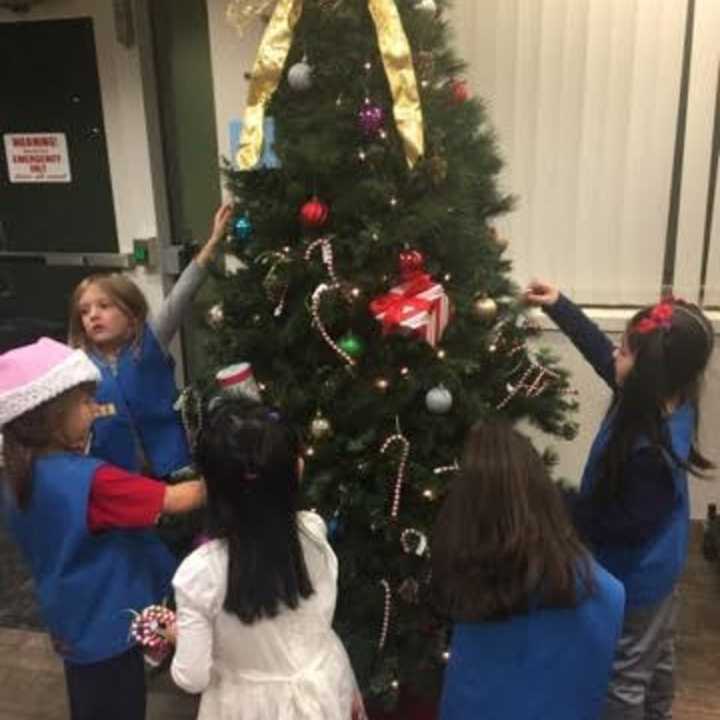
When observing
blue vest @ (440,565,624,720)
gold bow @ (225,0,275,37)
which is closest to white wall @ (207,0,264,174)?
gold bow @ (225,0,275,37)

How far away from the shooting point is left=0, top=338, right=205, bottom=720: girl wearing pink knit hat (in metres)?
1.51

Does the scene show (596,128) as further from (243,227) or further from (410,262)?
(243,227)

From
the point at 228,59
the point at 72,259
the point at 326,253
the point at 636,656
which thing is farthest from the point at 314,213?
the point at 72,259

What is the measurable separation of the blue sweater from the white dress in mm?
621

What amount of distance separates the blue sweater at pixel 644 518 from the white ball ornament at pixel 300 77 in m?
0.98

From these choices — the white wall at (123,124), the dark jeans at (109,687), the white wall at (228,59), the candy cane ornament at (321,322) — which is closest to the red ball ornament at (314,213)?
the candy cane ornament at (321,322)

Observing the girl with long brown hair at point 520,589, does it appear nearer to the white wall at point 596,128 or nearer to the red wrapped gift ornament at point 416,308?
the red wrapped gift ornament at point 416,308

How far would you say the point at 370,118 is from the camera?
1.73 meters

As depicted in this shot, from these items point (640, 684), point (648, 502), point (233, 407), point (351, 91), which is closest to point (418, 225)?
point (351, 91)

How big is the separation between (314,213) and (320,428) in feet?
1.61

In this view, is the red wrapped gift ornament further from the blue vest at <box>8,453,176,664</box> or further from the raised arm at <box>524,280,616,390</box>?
the blue vest at <box>8,453,176,664</box>

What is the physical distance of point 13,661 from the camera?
2.51m

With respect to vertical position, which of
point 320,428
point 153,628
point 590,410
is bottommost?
point 590,410

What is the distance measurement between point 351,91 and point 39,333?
2350 millimetres
